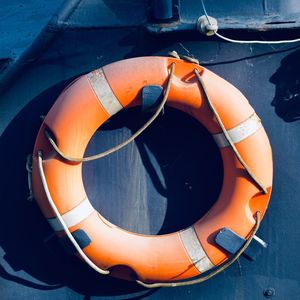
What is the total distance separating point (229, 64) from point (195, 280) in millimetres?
791

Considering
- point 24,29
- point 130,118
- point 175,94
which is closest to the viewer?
point 175,94

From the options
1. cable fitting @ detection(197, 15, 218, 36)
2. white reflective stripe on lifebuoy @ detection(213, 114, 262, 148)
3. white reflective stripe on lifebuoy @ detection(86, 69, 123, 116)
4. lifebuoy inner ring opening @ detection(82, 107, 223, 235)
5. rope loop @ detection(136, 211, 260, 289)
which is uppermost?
cable fitting @ detection(197, 15, 218, 36)

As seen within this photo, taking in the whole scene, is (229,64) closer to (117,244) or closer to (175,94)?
(175,94)

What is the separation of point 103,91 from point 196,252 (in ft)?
2.13

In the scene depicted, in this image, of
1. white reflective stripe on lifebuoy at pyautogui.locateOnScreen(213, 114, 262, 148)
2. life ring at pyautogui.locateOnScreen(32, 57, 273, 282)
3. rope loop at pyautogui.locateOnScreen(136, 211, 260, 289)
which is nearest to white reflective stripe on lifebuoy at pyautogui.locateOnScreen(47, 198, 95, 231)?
life ring at pyautogui.locateOnScreen(32, 57, 273, 282)

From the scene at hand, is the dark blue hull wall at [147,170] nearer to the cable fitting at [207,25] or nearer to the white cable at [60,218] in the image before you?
the cable fitting at [207,25]

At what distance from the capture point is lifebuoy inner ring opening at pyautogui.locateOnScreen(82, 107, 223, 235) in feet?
7.61

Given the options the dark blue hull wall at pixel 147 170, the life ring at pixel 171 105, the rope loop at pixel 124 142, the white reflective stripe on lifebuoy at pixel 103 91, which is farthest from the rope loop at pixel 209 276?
the white reflective stripe on lifebuoy at pixel 103 91

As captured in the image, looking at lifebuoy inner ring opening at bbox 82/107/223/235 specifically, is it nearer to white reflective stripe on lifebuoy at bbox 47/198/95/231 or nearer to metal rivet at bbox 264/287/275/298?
white reflective stripe on lifebuoy at bbox 47/198/95/231

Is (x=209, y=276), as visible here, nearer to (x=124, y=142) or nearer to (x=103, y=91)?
(x=124, y=142)

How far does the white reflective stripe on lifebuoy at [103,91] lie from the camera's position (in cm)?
217

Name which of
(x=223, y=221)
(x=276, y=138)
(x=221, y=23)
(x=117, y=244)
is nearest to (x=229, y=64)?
(x=221, y=23)

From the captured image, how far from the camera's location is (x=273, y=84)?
7.60 ft

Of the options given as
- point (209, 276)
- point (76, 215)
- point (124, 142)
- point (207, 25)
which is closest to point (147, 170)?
point (124, 142)
